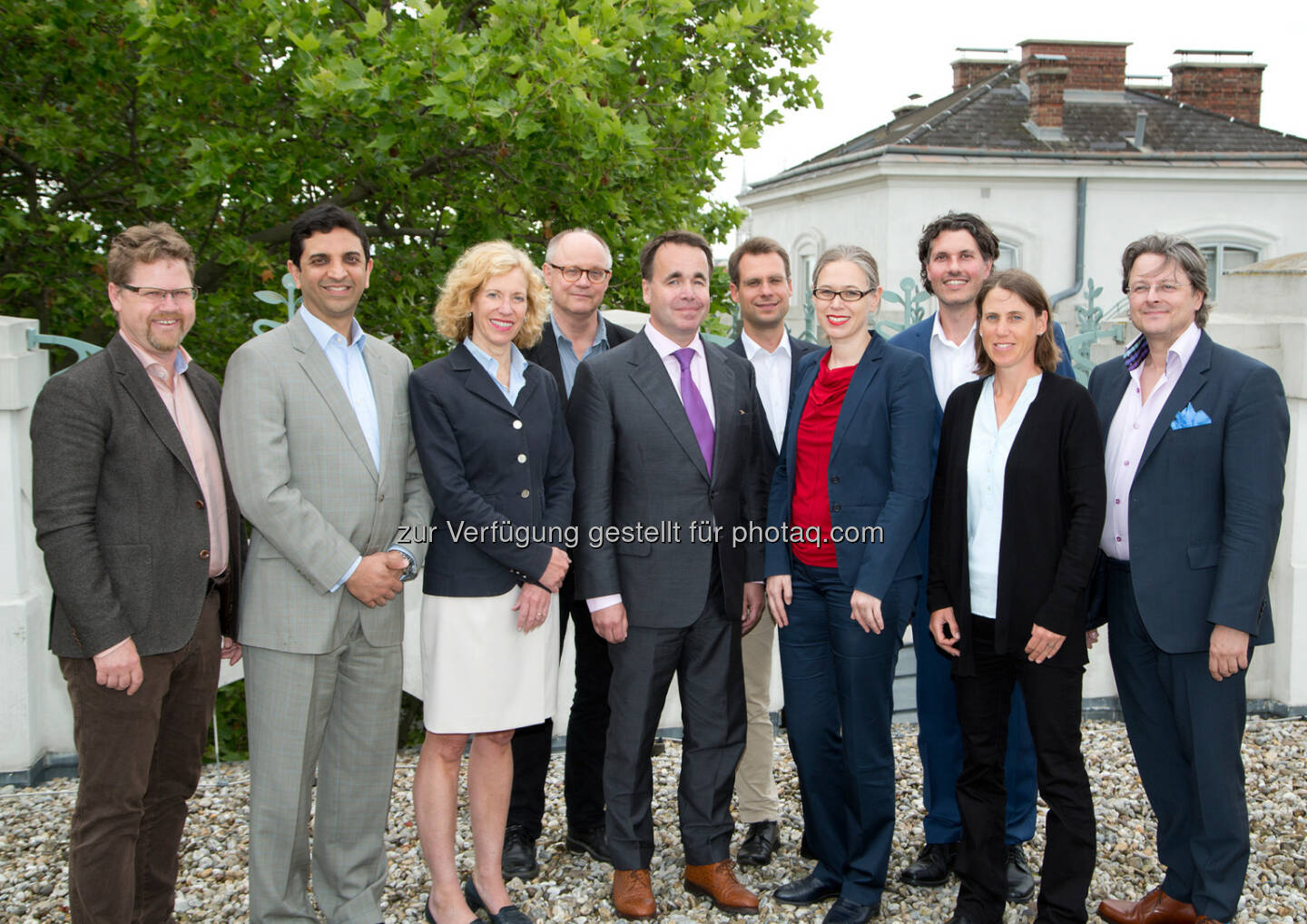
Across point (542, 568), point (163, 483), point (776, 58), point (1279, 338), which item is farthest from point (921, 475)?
point (776, 58)

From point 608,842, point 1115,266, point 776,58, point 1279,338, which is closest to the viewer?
point 608,842

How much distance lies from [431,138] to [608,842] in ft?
14.8

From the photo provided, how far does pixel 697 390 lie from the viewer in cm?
386

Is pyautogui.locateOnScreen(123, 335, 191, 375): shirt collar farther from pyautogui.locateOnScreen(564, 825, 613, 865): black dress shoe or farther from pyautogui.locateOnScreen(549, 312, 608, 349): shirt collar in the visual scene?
pyautogui.locateOnScreen(564, 825, 613, 865): black dress shoe

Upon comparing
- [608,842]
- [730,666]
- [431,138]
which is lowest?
[608,842]

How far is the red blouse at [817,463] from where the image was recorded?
375 cm

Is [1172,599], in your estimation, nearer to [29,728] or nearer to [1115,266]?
[29,728]

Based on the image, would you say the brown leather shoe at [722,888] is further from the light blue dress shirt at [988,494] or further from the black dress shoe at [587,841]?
the light blue dress shirt at [988,494]

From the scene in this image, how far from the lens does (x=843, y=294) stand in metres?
3.72

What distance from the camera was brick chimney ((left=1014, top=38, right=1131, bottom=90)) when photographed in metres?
22.2

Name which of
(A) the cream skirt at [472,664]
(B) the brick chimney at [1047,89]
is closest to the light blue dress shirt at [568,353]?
(A) the cream skirt at [472,664]

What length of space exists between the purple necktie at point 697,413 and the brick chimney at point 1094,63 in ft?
69.9

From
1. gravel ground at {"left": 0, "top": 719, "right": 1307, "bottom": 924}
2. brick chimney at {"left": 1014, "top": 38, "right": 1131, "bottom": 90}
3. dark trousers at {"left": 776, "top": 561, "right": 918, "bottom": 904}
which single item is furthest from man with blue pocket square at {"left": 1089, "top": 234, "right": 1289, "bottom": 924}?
brick chimney at {"left": 1014, "top": 38, "right": 1131, "bottom": 90}

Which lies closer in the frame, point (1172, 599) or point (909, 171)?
point (1172, 599)
